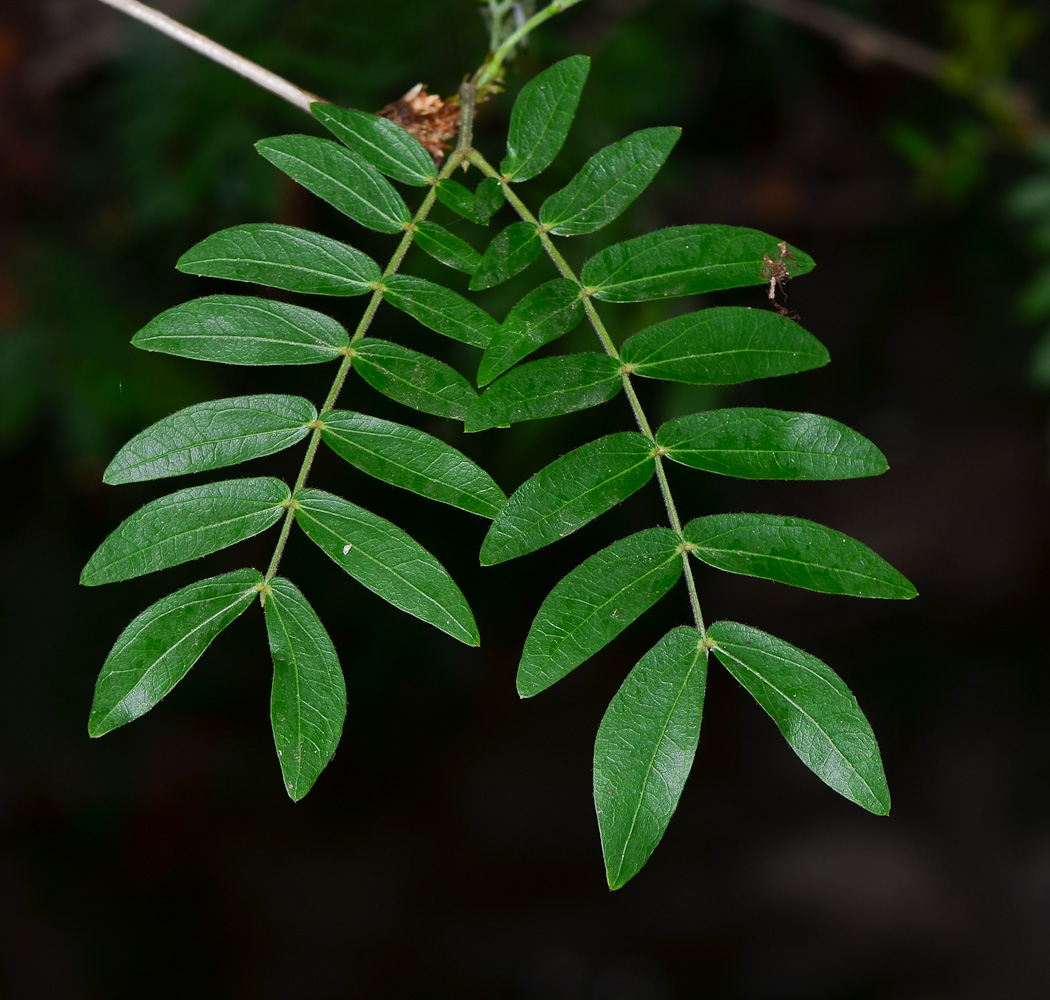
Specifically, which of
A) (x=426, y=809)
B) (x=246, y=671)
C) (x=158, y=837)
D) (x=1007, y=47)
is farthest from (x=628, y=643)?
(x=1007, y=47)

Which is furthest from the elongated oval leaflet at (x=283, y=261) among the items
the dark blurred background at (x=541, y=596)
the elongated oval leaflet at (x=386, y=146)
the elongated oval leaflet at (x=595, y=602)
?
the dark blurred background at (x=541, y=596)

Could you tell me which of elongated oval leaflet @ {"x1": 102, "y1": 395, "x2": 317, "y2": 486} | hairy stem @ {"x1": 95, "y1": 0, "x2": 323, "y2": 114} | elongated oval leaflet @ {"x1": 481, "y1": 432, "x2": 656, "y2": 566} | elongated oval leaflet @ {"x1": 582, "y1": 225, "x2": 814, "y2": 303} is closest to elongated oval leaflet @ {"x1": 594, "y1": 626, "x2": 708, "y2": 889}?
elongated oval leaflet @ {"x1": 481, "y1": 432, "x2": 656, "y2": 566}

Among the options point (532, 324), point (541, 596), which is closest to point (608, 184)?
point (532, 324)

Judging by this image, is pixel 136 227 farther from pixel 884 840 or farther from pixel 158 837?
pixel 884 840

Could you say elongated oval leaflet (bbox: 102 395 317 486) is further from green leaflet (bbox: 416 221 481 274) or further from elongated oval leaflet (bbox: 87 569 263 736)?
green leaflet (bbox: 416 221 481 274)

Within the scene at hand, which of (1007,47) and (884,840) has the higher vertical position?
(1007,47)

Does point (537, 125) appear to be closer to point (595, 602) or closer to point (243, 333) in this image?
point (243, 333)

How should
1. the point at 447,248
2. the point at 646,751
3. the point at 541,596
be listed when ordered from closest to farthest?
the point at 646,751, the point at 447,248, the point at 541,596
